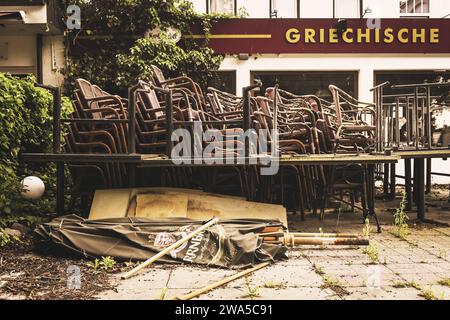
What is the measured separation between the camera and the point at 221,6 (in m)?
13.6

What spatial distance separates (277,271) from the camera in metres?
4.57

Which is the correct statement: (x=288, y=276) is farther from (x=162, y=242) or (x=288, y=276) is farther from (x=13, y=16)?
(x=13, y=16)

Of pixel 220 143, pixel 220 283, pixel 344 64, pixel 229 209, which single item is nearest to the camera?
pixel 220 283

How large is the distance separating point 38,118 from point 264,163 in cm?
294

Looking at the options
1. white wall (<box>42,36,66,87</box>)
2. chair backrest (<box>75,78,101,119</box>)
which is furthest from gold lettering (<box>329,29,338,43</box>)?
chair backrest (<box>75,78,101,119</box>)

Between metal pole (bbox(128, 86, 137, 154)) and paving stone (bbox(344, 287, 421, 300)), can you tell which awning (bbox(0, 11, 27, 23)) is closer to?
metal pole (bbox(128, 86, 137, 154))

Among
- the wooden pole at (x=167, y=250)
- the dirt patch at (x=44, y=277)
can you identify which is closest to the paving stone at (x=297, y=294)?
the wooden pole at (x=167, y=250)

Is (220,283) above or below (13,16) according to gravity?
below

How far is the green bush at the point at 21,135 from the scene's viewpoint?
5699 millimetres

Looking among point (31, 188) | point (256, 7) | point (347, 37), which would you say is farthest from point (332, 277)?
point (256, 7)

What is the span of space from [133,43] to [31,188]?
723cm

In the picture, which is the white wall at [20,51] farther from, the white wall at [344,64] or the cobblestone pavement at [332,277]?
the cobblestone pavement at [332,277]

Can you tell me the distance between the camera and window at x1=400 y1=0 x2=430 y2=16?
13.9 meters
